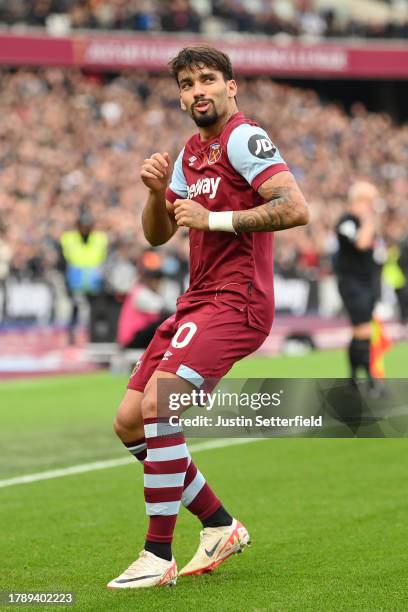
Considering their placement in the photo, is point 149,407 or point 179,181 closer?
point 149,407

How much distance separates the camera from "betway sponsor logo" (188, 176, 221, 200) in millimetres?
5551

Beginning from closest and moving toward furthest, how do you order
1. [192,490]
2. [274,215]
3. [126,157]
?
[274,215] < [192,490] < [126,157]

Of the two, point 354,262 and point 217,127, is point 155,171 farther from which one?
point 354,262

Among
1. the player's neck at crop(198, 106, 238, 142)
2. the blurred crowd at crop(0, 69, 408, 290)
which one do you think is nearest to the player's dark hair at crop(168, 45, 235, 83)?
the player's neck at crop(198, 106, 238, 142)

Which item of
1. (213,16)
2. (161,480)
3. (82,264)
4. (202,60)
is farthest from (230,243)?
(213,16)

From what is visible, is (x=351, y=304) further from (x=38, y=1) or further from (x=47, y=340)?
(x=38, y=1)

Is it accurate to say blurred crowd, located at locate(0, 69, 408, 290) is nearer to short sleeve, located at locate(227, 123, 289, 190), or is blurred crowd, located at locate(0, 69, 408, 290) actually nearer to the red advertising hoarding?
the red advertising hoarding

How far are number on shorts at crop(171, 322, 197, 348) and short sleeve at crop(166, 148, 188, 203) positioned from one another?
686 mm

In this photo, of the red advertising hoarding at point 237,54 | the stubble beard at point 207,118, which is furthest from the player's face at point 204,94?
the red advertising hoarding at point 237,54

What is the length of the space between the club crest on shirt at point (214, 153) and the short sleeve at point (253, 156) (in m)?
0.11

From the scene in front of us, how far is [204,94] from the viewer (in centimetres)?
551

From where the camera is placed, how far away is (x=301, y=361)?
1875 centimetres

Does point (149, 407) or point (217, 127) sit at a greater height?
point (217, 127)

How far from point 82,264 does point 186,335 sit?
1547 cm
